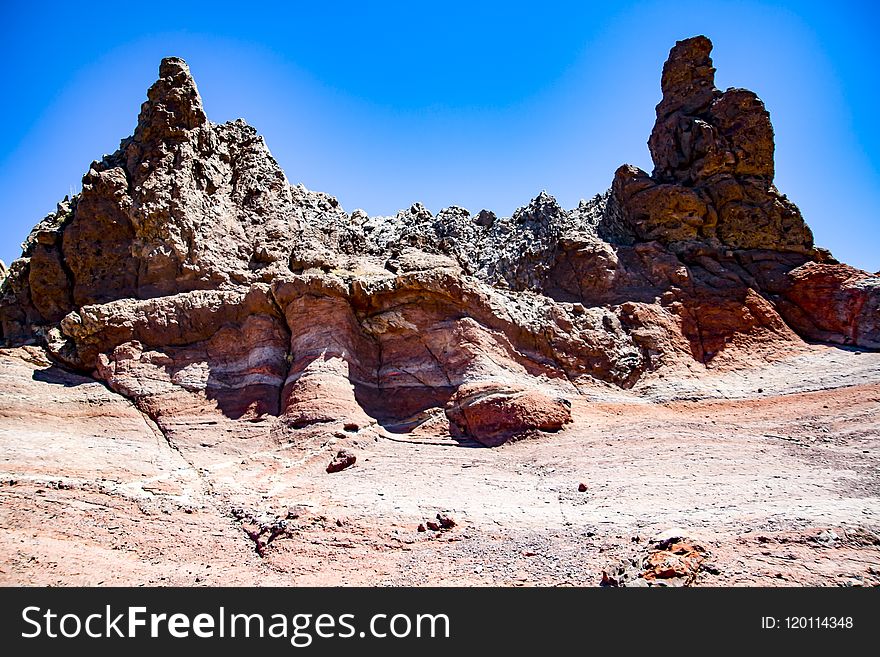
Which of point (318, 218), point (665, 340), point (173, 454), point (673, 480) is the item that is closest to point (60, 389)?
point (173, 454)

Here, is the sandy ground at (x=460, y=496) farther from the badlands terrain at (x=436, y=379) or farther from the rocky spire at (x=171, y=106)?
the rocky spire at (x=171, y=106)

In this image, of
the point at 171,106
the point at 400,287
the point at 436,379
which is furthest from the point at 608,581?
the point at 171,106

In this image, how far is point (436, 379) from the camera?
20.3 m

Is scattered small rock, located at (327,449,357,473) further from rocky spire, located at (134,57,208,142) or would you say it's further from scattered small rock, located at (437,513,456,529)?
rocky spire, located at (134,57,208,142)

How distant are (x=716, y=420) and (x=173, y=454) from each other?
1696 centimetres

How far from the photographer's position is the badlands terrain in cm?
1099

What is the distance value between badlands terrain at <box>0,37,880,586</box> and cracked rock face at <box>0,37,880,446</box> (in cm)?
11

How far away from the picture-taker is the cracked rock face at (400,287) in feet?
64.1

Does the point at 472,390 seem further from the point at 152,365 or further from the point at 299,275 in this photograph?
the point at 152,365

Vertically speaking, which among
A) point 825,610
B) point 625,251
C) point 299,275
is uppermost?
point 625,251

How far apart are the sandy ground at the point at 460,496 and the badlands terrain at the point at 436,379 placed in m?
0.09

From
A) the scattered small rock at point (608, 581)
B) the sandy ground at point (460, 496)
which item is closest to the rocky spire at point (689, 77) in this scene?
the sandy ground at point (460, 496)

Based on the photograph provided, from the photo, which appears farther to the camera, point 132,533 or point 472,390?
point 472,390

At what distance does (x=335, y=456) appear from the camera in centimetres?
1616
